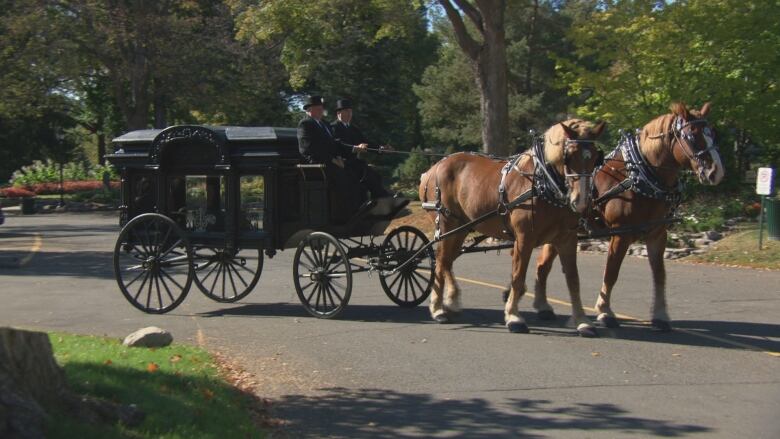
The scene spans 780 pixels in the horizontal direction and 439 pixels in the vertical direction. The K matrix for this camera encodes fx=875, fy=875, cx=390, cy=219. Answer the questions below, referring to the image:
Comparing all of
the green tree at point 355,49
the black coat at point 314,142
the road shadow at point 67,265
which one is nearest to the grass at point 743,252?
the black coat at point 314,142

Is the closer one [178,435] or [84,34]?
[178,435]

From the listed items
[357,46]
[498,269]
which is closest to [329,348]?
[498,269]

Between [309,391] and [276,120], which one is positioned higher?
[276,120]

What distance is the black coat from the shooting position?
11.1 meters

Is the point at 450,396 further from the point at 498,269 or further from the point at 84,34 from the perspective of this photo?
the point at 84,34

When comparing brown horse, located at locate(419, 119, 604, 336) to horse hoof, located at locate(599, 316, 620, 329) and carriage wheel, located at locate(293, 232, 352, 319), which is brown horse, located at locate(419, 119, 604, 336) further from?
carriage wheel, located at locate(293, 232, 352, 319)

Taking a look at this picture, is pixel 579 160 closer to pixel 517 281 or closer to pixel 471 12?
pixel 517 281

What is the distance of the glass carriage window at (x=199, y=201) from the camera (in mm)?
12070

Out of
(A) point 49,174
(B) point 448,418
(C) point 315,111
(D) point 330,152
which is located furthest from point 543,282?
(A) point 49,174

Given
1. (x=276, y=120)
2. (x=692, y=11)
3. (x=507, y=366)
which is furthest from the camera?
(x=276, y=120)

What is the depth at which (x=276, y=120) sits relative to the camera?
47.8m

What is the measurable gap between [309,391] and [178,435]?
2.15 metres

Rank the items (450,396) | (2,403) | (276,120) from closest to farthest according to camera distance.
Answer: (2,403)
(450,396)
(276,120)

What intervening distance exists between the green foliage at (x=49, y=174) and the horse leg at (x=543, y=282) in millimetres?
47073
